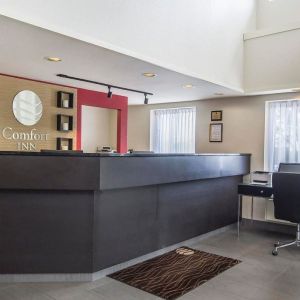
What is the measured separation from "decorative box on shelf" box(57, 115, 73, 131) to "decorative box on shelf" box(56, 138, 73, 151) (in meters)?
0.18

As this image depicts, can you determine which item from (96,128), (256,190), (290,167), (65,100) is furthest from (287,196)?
(96,128)

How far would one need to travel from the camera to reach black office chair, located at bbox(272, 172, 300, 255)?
4.08 meters

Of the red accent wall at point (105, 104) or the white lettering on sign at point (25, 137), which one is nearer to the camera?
the white lettering on sign at point (25, 137)

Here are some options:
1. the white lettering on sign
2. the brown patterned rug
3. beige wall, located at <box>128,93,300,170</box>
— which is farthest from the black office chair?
the white lettering on sign

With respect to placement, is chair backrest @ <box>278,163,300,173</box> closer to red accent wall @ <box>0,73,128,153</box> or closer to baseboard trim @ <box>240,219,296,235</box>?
baseboard trim @ <box>240,219,296,235</box>

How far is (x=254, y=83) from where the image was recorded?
5.42 metres

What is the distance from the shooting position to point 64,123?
215 inches

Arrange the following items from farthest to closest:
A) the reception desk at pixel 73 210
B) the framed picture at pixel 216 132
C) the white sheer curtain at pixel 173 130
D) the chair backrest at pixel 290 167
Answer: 1. the white sheer curtain at pixel 173 130
2. the framed picture at pixel 216 132
3. the chair backrest at pixel 290 167
4. the reception desk at pixel 73 210

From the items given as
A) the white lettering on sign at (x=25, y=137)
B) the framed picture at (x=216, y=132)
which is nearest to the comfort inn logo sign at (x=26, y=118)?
the white lettering on sign at (x=25, y=137)

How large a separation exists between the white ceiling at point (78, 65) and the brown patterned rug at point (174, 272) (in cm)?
230

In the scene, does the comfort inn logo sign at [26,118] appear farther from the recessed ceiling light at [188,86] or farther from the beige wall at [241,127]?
the beige wall at [241,127]

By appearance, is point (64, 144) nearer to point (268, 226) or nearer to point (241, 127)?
point (241, 127)

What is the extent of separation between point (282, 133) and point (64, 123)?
11.9ft

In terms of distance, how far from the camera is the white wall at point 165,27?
9.78 ft
